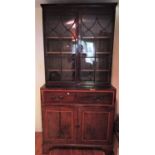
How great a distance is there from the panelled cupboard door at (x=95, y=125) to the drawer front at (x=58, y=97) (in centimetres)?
23

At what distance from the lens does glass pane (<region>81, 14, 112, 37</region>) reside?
2.53 meters

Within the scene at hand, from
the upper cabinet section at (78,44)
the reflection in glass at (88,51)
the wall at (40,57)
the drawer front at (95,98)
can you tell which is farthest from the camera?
the wall at (40,57)

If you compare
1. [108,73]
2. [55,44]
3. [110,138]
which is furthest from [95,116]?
[55,44]

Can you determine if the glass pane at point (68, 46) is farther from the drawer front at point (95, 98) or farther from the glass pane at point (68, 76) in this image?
the drawer front at point (95, 98)

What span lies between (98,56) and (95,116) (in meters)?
0.95

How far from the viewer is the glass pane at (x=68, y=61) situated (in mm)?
2633

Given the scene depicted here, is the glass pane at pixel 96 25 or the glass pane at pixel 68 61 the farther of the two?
→ the glass pane at pixel 68 61

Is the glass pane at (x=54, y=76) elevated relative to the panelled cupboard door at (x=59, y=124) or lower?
elevated

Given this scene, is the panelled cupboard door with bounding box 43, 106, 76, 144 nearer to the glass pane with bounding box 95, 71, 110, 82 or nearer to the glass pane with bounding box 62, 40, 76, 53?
the glass pane with bounding box 95, 71, 110, 82

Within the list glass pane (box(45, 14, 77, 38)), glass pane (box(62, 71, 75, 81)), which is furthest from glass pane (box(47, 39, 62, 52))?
glass pane (box(62, 71, 75, 81))

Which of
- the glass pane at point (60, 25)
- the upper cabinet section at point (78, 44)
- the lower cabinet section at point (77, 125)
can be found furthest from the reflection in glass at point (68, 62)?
the lower cabinet section at point (77, 125)

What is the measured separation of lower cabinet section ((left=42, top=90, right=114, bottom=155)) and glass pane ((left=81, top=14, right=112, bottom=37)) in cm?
107

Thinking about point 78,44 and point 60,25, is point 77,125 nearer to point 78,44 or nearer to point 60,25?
point 78,44
